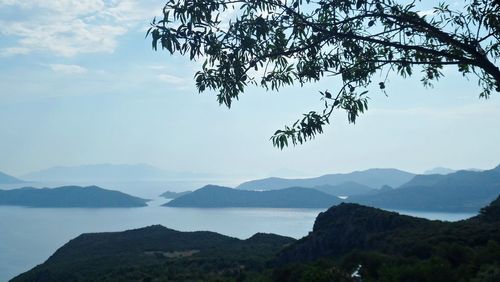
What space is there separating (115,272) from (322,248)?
20.5m

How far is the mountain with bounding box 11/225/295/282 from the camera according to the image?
134 feet

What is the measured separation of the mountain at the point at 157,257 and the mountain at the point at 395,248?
5.45 meters

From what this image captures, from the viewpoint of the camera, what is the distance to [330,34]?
866 centimetres

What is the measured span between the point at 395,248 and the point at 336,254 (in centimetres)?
1421

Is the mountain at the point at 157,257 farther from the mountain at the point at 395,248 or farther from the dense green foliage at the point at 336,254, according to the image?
the mountain at the point at 395,248

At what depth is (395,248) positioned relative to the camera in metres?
26.0

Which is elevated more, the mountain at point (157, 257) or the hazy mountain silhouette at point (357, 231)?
the hazy mountain silhouette at point (357, 231)

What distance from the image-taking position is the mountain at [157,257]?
134ft

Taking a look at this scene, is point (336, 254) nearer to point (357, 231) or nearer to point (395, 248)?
point (357, 231)

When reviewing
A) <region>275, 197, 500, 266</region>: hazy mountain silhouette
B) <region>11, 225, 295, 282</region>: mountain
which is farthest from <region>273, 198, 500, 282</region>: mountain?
<region>11, 225, 295, 282</region>: mountain

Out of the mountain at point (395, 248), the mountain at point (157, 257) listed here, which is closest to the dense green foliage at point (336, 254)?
the mountain at point (395, 248)

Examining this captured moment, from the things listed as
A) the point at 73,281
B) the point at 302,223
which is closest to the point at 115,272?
the point at 73,281

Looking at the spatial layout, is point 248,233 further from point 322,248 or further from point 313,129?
point 313,129

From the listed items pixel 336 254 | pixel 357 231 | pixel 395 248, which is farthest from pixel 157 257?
pixel 395 248
